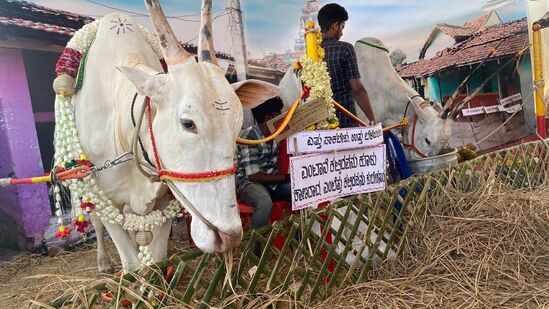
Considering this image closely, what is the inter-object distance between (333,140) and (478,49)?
177 inches

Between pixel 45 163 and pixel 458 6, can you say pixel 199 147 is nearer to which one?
pixel 45 163

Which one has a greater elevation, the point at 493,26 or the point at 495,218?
the point at 493,26

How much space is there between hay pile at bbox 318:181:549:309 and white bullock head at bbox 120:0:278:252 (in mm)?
930

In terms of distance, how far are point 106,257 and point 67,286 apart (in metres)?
1.80

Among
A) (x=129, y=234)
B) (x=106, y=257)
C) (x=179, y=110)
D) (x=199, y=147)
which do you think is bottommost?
(x=106, y=257)

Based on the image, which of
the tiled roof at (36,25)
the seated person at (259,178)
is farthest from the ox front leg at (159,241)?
the tiled roof at (36,25)

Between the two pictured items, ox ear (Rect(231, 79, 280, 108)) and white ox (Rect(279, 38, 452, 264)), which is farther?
white ox (Rect(279, 38, 452, 264))

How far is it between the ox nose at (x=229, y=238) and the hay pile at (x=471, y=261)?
86 cm

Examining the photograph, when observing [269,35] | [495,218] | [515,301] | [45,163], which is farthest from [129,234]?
[269,35]

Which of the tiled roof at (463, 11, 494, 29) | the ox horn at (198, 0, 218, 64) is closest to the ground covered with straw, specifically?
the ox horn at (198, 0, 218, 64)

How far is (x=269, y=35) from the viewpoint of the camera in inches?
176

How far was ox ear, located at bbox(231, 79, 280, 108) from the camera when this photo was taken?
200 centimetres

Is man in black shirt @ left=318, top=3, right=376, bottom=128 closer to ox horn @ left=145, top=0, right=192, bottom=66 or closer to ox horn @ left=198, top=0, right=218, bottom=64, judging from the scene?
ox horn @ left=198, top=0, right=218, bottom=64

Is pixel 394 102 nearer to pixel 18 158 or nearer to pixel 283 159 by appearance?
pixel 283 159
